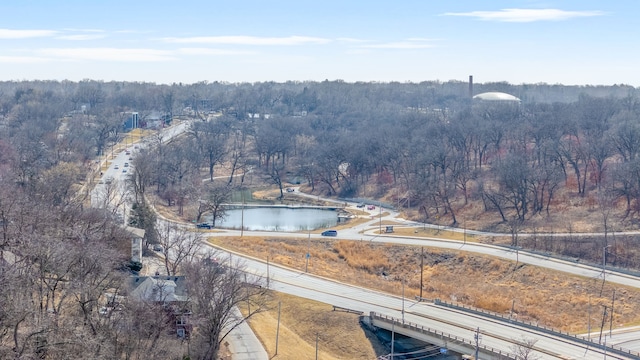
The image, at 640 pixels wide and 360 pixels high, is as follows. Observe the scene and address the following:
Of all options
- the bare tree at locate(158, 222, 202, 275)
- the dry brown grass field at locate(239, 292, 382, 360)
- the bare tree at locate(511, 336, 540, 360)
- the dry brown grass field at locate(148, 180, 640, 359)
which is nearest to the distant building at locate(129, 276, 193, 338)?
the dry brown grass field at locate(239, 292, 382, 360)

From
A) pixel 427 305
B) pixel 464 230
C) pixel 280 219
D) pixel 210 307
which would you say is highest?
pixel 210 307

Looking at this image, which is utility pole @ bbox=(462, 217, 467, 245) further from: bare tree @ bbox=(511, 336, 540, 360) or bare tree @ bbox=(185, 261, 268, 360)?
bare tree @ bbox=(185, 261, 268, 360)

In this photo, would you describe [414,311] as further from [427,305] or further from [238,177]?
[238,177]

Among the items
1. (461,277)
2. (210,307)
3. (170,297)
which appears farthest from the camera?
(461,277)

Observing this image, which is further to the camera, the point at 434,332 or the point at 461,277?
the point at 461,277

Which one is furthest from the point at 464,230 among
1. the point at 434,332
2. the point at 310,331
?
the point at 434,332
